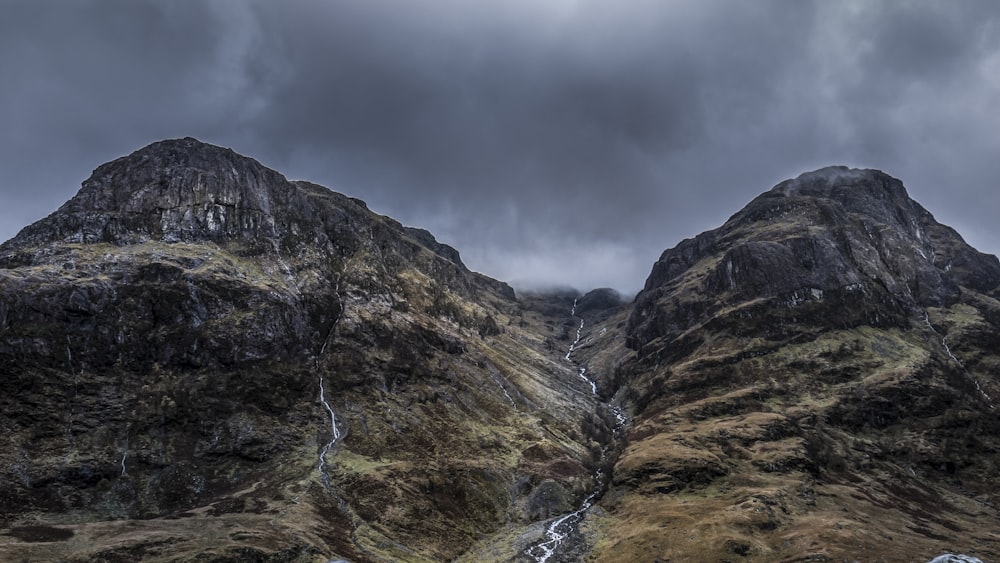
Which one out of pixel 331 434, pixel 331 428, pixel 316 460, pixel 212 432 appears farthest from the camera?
pixel 331 428

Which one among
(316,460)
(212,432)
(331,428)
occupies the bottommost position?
(316,460)

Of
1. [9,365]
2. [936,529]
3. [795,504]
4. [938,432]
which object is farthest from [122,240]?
[938,432]

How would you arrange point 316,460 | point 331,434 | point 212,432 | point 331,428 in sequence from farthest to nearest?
point 331,428 < point 331,434 < point 316,460 < point 212,432

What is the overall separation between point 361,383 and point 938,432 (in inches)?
7998

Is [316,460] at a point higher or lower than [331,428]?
lower

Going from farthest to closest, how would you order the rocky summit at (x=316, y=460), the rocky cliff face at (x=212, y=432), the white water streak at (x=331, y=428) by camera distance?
1. the white water streak at (x=331, y=428)
2. the rocky summit at (x=316, y=460)
3. the rocky cliff face at (x=212, y=432)

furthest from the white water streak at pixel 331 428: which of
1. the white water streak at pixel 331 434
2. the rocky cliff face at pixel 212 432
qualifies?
the rocky cliff face at pixel 212 432

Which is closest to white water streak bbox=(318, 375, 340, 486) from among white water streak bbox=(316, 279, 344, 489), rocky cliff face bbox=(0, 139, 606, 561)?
white water streak bbox=(316, 279, 344, 489)

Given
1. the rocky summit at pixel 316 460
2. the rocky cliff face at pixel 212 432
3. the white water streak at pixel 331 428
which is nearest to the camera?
the rocky cliff face at pixel 212 432

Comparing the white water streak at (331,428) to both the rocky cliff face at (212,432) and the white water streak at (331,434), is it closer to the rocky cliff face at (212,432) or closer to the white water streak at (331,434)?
the white water streak at (331,434)

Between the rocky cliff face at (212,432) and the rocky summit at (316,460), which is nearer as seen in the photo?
the rocky cliff face at (212,432)

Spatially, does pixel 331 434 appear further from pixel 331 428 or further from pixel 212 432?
pixel 212 432

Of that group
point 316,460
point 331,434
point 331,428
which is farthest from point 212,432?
point 331,428

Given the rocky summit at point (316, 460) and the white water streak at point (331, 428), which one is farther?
the white water streak at point (331, 428)
